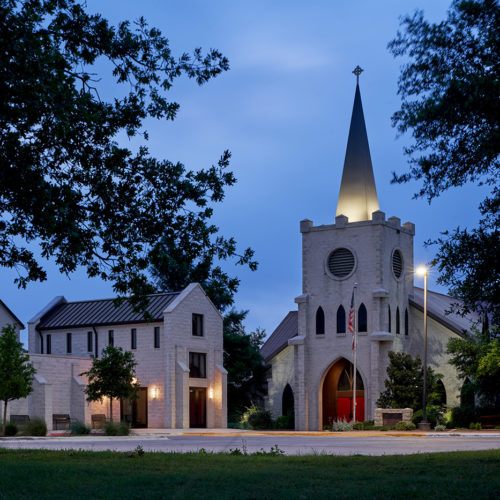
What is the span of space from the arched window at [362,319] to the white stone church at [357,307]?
0.06 metres

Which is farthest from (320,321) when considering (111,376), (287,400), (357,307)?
(111,376)

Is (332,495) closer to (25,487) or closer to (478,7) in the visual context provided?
(25,487)

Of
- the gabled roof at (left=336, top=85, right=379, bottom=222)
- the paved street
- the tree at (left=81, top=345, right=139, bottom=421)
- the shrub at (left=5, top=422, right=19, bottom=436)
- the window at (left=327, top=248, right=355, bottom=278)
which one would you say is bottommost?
the shrub at (left=5, top=422, right=19, bottom=436)

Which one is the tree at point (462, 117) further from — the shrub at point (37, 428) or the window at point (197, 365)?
the window at point (197, 365)

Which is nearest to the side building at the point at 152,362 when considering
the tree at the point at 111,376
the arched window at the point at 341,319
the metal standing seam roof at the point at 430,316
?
the tree at the point at 111,376

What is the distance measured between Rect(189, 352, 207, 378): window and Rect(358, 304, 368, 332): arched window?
1047cm

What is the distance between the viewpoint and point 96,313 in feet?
188

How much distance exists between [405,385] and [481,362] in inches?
269

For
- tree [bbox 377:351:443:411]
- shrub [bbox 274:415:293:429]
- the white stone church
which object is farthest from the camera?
shrub [bbox 274:415:293:429]

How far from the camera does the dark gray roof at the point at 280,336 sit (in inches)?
2427

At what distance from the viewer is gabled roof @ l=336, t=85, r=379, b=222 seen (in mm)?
54656

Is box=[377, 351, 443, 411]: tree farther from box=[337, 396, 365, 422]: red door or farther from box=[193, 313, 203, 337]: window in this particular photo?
box=[193, 313, 203, 337]: window

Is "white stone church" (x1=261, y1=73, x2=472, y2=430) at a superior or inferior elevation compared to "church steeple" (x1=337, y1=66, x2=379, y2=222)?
inferior

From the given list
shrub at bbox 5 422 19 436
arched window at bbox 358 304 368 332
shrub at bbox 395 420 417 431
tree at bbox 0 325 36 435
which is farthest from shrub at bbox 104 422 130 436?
arched window at bbox 358 304 368 332
